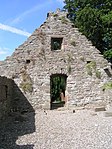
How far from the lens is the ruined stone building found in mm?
14750

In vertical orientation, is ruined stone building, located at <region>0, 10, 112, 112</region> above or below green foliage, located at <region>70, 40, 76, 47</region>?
below

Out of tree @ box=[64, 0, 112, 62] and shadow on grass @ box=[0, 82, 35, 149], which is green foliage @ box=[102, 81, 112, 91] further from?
tree @ box=[64, 0, 112, 62]

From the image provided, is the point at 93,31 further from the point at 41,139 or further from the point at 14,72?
the point at 41,139

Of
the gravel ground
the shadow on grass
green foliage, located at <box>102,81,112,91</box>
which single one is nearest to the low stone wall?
the shadow on grass

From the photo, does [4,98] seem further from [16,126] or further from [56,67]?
[56,67]

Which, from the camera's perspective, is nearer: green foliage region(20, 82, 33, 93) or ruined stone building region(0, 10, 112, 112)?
green foliage region(20, 82, 33, 93)

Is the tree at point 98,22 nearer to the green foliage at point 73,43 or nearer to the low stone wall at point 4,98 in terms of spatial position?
the green foliage at point 73,43

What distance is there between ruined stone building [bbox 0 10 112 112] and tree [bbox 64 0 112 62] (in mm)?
5458

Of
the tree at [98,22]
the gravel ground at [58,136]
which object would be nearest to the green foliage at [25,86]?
the gravel ground at [58,136]

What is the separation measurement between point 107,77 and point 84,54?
5.84 ft

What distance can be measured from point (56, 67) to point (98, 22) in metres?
7.65

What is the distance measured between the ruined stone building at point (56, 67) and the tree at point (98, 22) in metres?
5.46

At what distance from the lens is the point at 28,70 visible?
14.9 metres

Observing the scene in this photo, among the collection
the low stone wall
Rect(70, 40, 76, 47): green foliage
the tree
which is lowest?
the low stone wall
